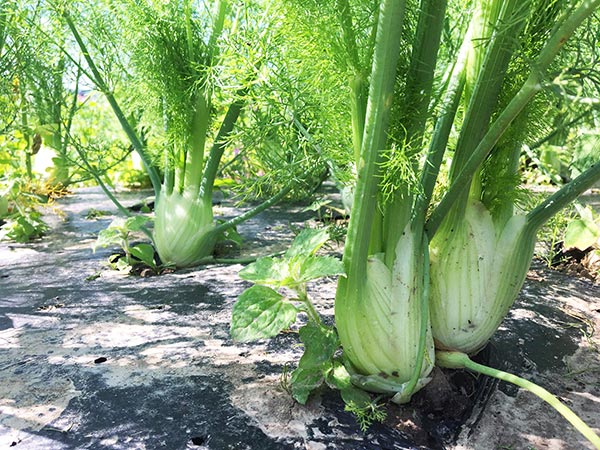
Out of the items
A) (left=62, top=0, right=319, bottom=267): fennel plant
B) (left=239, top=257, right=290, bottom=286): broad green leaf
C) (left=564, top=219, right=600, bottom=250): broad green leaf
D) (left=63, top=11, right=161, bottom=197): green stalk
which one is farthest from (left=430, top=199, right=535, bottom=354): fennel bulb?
(left=63, top=11, right=161, bottom=197): green stalk

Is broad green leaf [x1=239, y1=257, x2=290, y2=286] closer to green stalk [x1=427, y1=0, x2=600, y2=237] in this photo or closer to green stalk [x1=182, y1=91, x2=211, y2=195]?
green stalk [x1=427, y1=0, x2=600, y2=237]

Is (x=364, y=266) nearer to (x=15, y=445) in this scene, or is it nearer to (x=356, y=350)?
(x=356, y=350)

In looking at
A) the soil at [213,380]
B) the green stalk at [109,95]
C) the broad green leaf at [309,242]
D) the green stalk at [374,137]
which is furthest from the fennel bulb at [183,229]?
the green stalk at [374,137]

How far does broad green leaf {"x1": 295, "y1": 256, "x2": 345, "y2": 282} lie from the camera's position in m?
0.86

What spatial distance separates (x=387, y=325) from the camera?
92 cm

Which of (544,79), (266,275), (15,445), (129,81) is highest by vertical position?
(129,81)

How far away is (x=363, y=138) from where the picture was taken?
866mm

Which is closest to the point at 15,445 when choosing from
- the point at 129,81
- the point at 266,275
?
the point at 266,275

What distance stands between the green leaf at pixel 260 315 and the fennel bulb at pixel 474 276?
1.07ft

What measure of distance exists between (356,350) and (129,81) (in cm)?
160

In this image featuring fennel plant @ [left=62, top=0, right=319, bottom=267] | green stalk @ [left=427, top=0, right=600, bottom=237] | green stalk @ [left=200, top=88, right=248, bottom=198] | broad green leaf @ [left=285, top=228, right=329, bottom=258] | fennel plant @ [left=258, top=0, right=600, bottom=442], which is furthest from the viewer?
green stalk @ [left=200, top=88, right=248, bottom=198]

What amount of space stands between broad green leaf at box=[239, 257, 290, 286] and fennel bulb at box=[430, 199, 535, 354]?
0.33 metres

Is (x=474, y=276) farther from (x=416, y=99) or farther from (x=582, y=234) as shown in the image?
(x=582, y=234)

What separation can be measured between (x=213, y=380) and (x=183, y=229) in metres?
1.02
